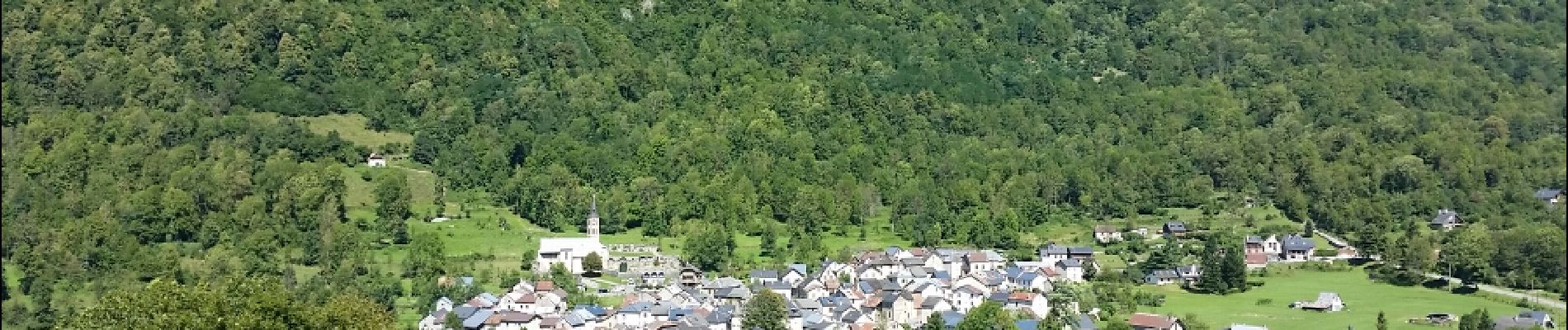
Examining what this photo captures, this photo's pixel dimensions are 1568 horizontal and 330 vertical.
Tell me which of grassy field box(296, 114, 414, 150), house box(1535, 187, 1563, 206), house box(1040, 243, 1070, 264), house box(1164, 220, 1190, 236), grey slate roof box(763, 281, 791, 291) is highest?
grassy field box(296, 114, 414, 150)

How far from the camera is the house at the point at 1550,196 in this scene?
102 metres

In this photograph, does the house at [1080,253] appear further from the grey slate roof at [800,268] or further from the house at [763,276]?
the house at [763,276]

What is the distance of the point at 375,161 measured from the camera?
4193 inches

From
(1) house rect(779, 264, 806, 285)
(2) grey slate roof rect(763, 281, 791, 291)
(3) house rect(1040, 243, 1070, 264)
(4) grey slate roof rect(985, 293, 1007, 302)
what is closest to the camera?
(4) grey slate roof rect(985, 293, 1007, 302)

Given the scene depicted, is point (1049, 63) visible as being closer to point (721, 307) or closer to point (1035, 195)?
point (1035, 195)

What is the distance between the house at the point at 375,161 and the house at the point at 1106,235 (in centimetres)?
3787

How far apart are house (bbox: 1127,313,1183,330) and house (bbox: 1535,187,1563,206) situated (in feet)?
120

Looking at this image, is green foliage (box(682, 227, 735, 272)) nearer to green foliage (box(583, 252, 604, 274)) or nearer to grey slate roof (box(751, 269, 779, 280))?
grey slate roof (box(751, 269, 779, 280))

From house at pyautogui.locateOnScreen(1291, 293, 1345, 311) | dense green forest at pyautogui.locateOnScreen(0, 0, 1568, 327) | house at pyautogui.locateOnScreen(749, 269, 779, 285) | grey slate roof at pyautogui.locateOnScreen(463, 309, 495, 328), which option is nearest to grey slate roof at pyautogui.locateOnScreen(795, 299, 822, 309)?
house at pyautogui.locateOnScreen(749, 269, 779, 285)

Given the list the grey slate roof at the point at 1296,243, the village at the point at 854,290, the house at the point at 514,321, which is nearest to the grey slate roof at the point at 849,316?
the village at the point at 854,290

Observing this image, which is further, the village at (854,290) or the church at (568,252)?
the church at (568,252)

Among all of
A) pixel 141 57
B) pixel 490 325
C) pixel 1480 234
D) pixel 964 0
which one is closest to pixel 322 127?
pixel 141 57

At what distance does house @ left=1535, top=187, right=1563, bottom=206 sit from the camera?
10175 cm

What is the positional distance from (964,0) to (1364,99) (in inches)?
1198
